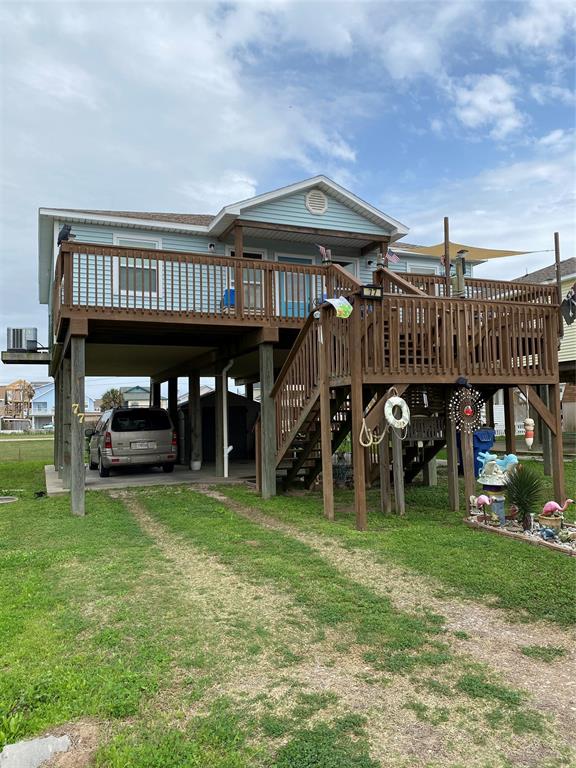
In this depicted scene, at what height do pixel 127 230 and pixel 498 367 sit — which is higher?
pixel 127 230

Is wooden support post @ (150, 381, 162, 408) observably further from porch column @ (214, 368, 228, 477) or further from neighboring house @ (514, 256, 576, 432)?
neighboring house @ (514, 256, 576, 432)

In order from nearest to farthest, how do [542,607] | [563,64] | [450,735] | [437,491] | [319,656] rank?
1. [450,735]
2. [319,656]
3. [542,607]
4. [563,64]
5. [437,491]

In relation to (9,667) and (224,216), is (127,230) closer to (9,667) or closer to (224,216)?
(224,216)

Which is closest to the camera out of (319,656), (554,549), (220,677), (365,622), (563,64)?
(220,677)

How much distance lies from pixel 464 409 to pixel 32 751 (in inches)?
259

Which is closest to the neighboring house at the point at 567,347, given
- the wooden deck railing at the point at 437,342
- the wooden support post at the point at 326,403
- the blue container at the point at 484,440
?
the blue container at the point at 484,440

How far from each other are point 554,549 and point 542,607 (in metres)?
1.84

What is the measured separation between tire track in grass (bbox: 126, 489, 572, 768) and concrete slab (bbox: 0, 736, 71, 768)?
2.32 ft

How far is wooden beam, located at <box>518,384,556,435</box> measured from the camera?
26.7 ft

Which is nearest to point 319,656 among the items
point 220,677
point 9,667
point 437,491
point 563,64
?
point 220,677

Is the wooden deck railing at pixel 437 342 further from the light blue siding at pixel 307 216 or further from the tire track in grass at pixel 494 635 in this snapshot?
the light blue siding at pixel 307 216

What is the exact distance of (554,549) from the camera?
592 centimetres

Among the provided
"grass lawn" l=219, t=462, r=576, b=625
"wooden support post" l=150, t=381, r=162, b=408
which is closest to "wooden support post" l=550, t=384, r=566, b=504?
"grass lawn" l=219, t=462, r=576, b=625

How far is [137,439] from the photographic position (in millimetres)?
13094
